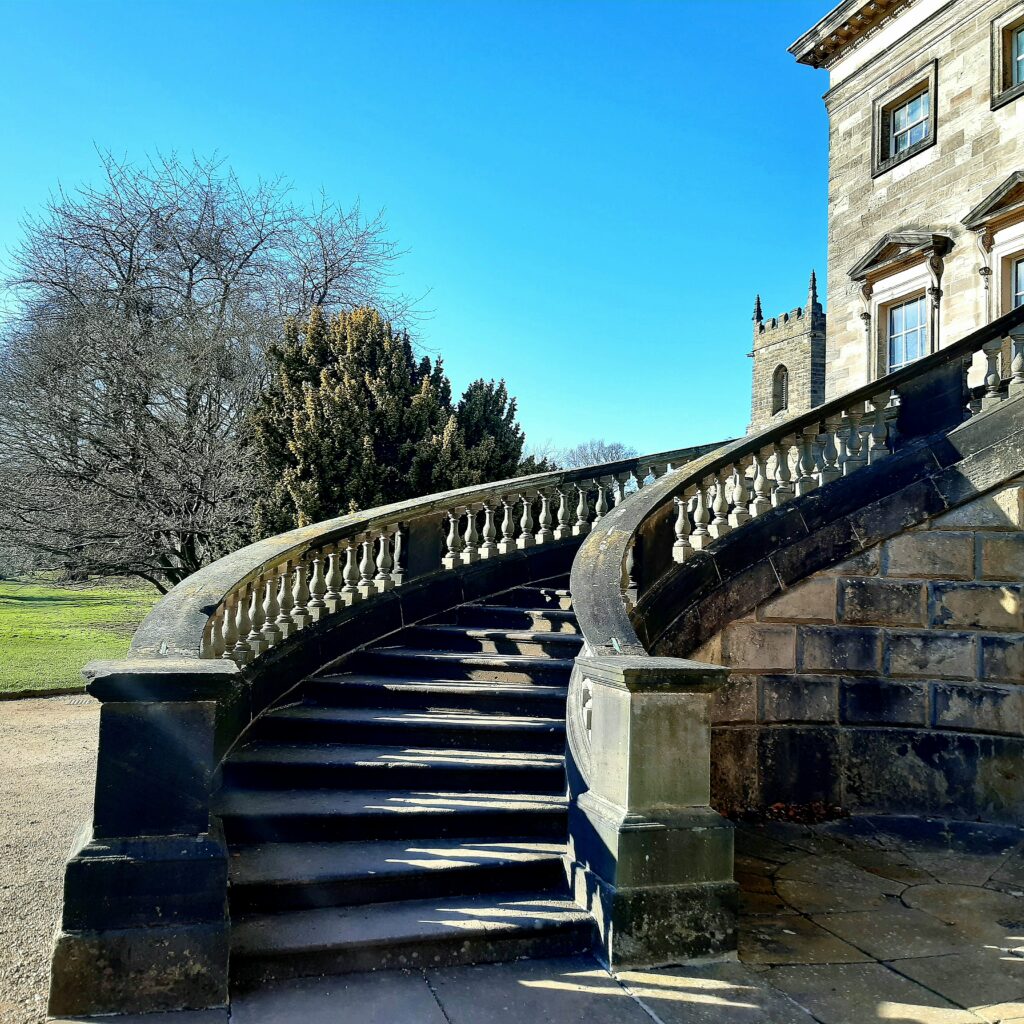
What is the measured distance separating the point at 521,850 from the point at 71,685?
348 inches

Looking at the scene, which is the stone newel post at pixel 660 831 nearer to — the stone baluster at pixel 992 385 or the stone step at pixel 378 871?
the stone step at pixel 378 871

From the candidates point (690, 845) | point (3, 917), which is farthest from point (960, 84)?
point (3, 917)

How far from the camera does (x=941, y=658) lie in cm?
642

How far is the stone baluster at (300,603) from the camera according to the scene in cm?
645

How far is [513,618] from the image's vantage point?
7719mm

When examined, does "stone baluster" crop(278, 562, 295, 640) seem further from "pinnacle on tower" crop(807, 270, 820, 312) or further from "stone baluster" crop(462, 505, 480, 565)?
"pinnacle on tower" crop(807, 270, 820, 312)

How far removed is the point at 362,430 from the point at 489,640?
4.62 meters

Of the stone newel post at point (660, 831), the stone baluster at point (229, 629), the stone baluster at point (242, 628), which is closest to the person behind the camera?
the stone newel post at point (660, 831)

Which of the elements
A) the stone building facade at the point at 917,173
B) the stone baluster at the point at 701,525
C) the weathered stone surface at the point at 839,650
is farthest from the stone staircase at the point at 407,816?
the stone building facade at the point at 917,173

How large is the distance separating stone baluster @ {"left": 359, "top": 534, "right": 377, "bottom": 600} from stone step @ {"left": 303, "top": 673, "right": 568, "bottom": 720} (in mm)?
922

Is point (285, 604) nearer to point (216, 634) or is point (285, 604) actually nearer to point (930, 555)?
point (216, 634)

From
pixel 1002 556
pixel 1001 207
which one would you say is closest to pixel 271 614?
pixel 1002 556

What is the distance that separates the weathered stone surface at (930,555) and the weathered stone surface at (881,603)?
11 centimetres

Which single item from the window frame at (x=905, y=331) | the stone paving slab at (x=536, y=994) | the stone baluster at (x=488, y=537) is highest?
the window frame at (x=905, y=331)
